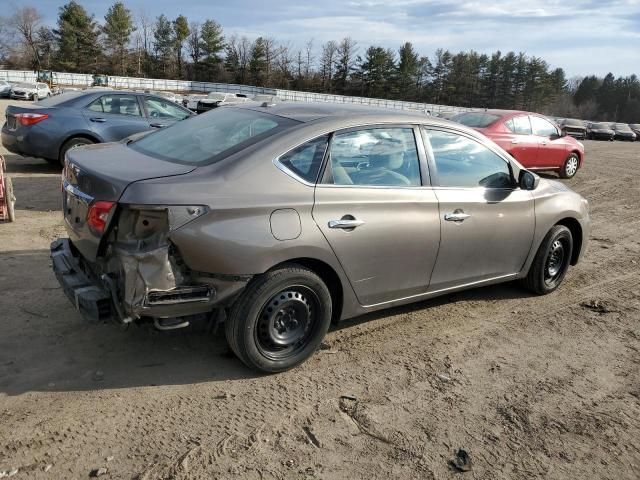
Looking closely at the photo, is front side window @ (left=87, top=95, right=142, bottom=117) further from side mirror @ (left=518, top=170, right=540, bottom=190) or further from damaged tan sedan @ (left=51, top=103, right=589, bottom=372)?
side mirror @ (left=518, top=170, right=540, bottom=190)

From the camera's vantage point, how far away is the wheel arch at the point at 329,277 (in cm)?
352

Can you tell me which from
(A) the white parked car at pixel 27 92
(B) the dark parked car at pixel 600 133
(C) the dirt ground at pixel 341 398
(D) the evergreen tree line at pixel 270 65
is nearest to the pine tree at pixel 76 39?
(D) the evergreen tree line at pixel 270 65

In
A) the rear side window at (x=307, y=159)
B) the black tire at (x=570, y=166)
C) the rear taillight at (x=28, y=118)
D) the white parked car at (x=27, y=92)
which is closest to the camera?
the rear side window at (x=307, y=159)

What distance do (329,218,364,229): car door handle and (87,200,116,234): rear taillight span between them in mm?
1333

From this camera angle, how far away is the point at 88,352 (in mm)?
3717

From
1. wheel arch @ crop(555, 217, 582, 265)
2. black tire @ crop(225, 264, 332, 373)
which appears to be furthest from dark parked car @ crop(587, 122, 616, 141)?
black tire @ crop(225, 264, 332, 373)

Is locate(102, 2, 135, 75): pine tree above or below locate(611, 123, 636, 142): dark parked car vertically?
above

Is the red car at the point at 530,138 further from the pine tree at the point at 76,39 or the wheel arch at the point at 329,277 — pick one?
the pine tree at the point at 76,39

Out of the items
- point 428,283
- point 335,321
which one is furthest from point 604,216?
point 335,321

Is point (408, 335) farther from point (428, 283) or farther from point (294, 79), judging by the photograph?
point (294, 79)

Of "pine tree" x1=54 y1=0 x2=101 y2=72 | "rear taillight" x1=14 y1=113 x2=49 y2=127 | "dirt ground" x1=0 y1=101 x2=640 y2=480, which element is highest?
"pine tree" x1=54 y1=0 x2=101 y2=72

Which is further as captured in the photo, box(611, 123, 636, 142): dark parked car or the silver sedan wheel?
box(611, 123, 636, 142): dark parked car

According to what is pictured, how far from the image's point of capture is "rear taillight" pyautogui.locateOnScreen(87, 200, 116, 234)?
3141 mm

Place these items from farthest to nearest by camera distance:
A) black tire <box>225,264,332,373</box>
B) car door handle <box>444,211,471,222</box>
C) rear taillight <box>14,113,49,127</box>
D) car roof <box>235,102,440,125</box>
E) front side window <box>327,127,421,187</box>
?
rear taillight <box>14,113,49,127</box> < car door handle <box>444,211,471,222</box> < car roof <box>235,102,440,125</box> < front side window <box>327,127,421,187</box> < black tire <box>225,264,332,373</box>
